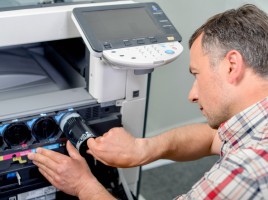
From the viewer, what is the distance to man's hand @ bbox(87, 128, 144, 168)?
3.51ft

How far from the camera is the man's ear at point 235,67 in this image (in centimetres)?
90

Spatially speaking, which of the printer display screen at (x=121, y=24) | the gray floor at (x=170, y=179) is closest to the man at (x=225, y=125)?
the printer display screen at (x=121, y=24)

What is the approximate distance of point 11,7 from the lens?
3.61 ft

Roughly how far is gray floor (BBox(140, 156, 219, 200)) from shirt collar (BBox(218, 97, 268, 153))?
111cm

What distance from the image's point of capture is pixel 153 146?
119 cm

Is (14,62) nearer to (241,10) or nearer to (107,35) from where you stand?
(107,35)

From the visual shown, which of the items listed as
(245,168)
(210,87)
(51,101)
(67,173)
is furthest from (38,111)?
(245,168)

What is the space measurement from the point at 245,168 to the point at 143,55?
15.7 inches

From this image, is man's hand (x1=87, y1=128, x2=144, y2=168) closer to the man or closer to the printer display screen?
the man

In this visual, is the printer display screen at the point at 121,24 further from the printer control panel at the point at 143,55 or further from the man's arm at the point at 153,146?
the man's arm at the point at 153,146

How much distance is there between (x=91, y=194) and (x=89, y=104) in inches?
9.2

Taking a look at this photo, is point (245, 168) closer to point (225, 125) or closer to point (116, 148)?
point (225, 125)

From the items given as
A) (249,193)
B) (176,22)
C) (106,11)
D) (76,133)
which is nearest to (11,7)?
(106,11)

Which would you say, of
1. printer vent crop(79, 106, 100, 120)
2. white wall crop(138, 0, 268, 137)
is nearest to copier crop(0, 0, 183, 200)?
printer vent crop(79, 106, 100, 120)
